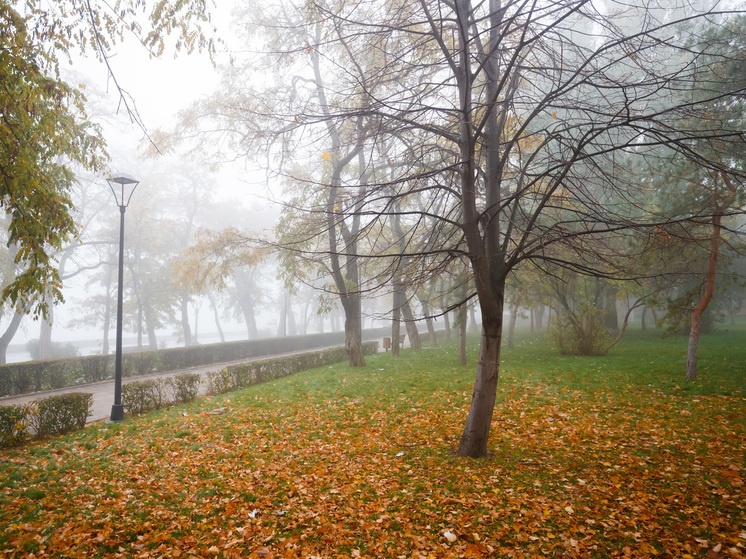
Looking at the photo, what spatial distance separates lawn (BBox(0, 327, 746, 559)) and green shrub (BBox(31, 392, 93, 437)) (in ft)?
1.42

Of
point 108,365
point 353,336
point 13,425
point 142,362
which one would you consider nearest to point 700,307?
point 353,336

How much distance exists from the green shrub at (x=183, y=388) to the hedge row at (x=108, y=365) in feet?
20.5

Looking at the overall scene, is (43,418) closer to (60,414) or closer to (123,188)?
(60,414)

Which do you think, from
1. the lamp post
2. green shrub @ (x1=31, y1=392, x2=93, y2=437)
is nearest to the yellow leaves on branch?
the lamp post

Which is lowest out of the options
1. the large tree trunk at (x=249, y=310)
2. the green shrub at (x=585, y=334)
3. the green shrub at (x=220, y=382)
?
the green shrub at (x=220, y=382)

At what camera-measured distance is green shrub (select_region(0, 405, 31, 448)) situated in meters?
6.43

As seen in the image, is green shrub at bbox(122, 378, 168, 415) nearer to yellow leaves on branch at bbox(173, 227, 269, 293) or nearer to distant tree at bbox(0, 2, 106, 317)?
distant tree at bbox(0, 2, 106, 317)

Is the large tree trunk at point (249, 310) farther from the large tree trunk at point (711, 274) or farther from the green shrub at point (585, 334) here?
the large tree trunk at point (711, 274)

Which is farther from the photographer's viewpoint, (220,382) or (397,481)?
(220,382)

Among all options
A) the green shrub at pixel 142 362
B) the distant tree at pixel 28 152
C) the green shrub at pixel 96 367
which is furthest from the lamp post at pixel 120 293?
the green shrub at pixel 142 362

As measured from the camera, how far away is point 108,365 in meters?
15.3

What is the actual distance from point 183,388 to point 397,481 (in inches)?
272

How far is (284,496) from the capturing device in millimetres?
4449

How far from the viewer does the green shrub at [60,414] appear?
23.0 ft
